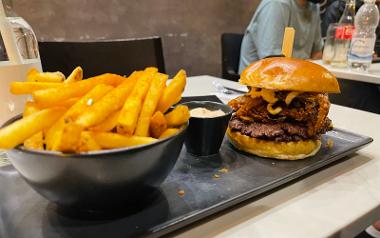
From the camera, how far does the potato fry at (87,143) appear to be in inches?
20.7

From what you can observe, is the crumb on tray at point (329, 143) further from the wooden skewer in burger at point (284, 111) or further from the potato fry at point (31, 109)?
the potato fry at point (31, 109)

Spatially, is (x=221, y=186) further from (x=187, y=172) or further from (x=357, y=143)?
(x=357, y=143)

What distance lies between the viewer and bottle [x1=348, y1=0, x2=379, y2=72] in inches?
88.7

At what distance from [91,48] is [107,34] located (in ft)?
5.51

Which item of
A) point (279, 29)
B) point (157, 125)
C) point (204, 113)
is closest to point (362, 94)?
point (279, 29)

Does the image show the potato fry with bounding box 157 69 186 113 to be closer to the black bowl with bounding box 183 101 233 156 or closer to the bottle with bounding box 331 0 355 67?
the black bowl with bounding box 183 101 233 156

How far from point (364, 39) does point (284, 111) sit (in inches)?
62.6

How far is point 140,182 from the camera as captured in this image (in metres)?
0.61

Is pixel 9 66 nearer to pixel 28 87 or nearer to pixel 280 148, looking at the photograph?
pixel 28 87

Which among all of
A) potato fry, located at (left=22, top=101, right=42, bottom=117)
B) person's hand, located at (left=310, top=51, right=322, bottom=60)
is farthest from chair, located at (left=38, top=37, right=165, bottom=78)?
person's hand, located at (left=310, top=51, right=322, bottom=60)

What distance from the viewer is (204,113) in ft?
3.37

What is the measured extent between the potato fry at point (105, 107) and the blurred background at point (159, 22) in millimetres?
2735

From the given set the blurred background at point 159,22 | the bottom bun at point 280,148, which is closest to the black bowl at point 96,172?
the bottom bun at point 280,148

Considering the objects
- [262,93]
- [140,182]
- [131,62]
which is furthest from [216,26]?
[140,182]
